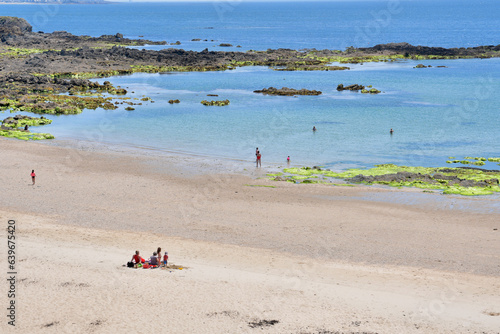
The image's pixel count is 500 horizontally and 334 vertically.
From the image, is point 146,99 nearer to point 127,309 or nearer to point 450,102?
point 450,102

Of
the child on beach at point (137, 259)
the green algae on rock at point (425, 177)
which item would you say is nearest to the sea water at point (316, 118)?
the green algae on rock at point (425, 177)

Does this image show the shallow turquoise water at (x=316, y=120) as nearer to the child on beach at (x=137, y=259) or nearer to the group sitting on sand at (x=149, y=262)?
the group sitting on sand at (x=149, y=262)

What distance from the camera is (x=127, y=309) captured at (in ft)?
60.2

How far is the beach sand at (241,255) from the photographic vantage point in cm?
1803

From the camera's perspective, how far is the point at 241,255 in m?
24.4

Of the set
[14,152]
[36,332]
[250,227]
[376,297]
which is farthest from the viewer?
[14,152]

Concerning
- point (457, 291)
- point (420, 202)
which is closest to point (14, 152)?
point (420, 202)

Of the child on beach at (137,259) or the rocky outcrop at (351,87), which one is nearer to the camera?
the child on beach at (137,259)

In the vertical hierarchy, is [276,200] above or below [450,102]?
below

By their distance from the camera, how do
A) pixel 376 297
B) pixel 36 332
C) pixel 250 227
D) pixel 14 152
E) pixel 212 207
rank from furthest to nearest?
pixel 14 152, pixel 212 207, pixel 250 227, pixel 376 297, pixel 36 332

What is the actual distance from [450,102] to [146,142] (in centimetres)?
4093

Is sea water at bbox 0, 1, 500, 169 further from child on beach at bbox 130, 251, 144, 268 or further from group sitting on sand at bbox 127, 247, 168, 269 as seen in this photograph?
child on beach at bbox 130, 251, 144, 268

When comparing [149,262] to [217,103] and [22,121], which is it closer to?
[22,121]

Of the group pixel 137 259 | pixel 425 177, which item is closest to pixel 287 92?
pixel 425 177
